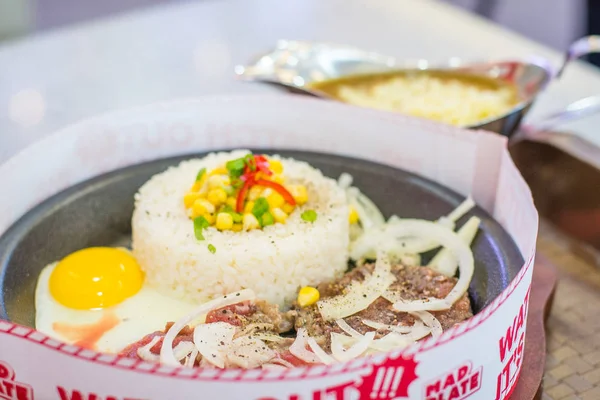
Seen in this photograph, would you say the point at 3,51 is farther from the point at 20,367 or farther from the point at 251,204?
the point at 20,367

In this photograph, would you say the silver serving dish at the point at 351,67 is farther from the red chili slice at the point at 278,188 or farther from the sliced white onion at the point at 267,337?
the sliced white onion at the point at 267,337

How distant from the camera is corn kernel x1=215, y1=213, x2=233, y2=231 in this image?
2.51 metres

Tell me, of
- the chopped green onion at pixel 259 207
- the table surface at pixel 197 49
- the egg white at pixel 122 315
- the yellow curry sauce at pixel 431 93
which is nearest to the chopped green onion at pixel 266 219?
the chopped green onion at pixel 259 207

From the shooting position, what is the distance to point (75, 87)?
398 cm

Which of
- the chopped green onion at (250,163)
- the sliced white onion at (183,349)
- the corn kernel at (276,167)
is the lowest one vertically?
the sliced white onion at (183,349)

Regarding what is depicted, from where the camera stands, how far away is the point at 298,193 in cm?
267

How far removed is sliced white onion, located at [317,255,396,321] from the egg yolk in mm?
732

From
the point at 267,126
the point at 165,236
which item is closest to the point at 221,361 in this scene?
the point at 165,236

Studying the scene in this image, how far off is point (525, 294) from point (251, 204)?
109cm

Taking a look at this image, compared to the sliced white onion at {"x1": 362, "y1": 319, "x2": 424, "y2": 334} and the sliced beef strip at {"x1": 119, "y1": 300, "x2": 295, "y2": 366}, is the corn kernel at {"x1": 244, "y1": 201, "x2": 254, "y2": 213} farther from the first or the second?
the sliced white onion at {"x1": 362, "y1": 319, "x2": 424, "y2": 334}

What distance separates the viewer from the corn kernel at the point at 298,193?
2662 millimetres

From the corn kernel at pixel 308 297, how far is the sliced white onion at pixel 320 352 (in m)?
0.36

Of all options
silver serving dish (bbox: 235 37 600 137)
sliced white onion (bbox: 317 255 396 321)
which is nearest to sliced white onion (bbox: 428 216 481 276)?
sliced white onion (bbox: 317 255 396 321)

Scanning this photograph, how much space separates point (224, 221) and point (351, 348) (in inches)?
29.3
